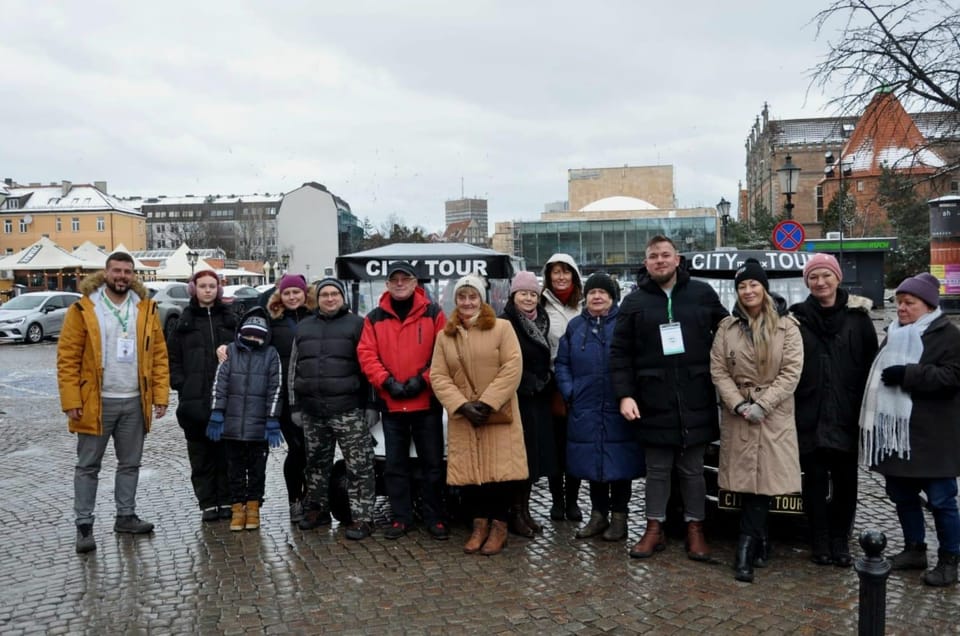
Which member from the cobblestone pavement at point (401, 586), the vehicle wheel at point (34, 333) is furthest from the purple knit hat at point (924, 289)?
the vehicle wheel at point (34, 333)

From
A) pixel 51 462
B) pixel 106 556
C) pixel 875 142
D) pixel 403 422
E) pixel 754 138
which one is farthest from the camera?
pixel 754 138

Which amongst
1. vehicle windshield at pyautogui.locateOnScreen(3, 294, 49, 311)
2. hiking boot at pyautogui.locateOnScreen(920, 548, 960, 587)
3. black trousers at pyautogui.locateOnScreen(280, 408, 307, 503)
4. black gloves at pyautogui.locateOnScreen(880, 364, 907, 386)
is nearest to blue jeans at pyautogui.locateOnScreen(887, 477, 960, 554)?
hiking boot at pyautogui.locateOnScreen(920, 548, 960, 587)

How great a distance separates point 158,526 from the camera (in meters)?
6.47

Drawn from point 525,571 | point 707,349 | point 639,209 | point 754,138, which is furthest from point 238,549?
point 754,138

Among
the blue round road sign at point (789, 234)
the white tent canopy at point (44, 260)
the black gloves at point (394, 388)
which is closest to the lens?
the black gloves at point (394, 388)

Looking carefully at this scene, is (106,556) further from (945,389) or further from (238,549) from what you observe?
(945,389)

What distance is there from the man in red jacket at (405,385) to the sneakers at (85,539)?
2201mm

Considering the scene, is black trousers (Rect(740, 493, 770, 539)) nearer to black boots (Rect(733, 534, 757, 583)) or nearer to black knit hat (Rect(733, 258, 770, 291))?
black boots (Rect(733, 534, 757, 583))

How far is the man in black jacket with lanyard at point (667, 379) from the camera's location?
215 inches

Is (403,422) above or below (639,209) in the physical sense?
below

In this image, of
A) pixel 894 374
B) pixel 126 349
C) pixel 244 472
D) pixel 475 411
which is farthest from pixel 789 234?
pixel 126 349

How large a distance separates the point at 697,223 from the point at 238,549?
86561 millimetres

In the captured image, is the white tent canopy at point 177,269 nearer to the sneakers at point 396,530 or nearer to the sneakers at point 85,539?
the sneakers at point 85,539

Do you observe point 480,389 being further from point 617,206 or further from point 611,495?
point 617,206
